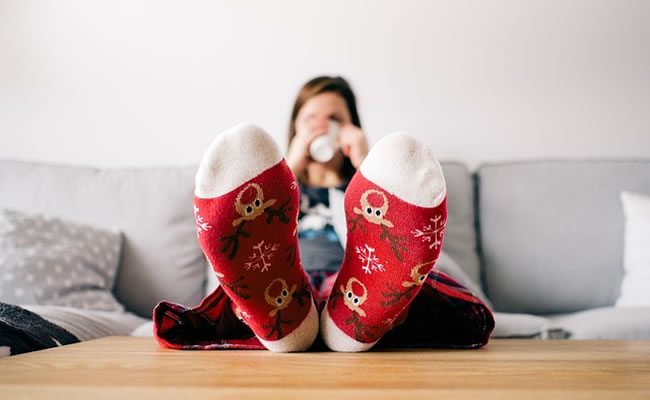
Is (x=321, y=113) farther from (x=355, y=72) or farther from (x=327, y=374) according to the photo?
(x=327, y=374)

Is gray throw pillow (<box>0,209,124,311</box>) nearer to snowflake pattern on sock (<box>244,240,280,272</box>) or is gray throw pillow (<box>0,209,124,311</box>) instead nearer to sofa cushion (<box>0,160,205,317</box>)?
sofa cushion (<box>0,160,205,317</box>)

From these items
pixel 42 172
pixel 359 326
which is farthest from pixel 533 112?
pixel 42 172

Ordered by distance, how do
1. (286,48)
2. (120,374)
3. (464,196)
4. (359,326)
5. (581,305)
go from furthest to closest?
1. (286,48)
2. (464,196)
3. (581,305)
4. (359,326)
5. (120,374)

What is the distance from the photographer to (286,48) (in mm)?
1539

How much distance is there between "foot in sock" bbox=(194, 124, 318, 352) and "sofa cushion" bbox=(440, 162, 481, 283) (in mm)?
765

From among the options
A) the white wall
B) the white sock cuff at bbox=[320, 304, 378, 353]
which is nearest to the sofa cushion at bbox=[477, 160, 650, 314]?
the white wall

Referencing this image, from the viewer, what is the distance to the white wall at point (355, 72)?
1.53 metres

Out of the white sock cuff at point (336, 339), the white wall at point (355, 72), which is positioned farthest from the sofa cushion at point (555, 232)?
the white sock cuff at point (336, 339)

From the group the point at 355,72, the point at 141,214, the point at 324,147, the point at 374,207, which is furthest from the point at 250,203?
the point at 355,72

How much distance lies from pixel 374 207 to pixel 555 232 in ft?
2.93

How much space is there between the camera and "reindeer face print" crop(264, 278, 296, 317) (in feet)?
1.78

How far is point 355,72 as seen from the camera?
154 cm

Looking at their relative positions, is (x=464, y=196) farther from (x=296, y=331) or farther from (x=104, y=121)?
(x=104, y=121)

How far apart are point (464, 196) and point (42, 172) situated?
1025mm
